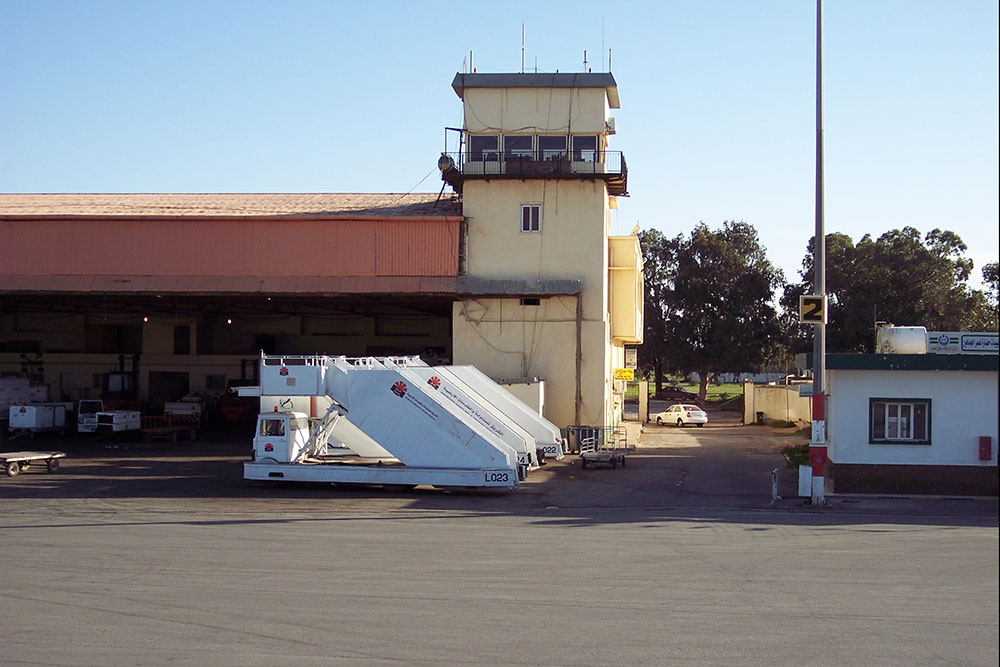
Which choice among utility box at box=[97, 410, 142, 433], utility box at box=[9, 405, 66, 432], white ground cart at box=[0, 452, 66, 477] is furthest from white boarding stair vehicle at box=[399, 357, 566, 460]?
utility box at box=[9, 405, 66, 432]

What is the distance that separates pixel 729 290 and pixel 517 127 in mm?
36421

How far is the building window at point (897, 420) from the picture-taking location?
22.4 m

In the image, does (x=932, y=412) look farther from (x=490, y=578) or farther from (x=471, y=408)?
(x=490, y=578)

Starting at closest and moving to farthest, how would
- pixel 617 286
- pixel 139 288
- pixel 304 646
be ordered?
pixel 304 646 < pixel 139 288 < pixel 617 286

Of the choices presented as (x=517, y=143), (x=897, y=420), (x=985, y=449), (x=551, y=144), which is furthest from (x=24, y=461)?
(x=985, y=449)

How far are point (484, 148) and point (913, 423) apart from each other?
62.7 feet

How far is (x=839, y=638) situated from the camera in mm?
9727

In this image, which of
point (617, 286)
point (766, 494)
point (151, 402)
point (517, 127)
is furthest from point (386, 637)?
point (151, 402)

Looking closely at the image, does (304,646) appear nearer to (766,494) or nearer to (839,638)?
(839,638)

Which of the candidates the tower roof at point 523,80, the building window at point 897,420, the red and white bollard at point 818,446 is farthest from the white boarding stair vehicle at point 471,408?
the tower roof at point 523,80

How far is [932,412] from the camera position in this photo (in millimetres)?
22281

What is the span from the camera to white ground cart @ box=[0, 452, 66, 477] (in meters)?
25.4

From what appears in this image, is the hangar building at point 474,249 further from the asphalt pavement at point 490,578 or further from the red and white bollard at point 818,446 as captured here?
the red and white bollard at point 818,446

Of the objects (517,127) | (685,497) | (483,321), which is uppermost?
(517,127)
